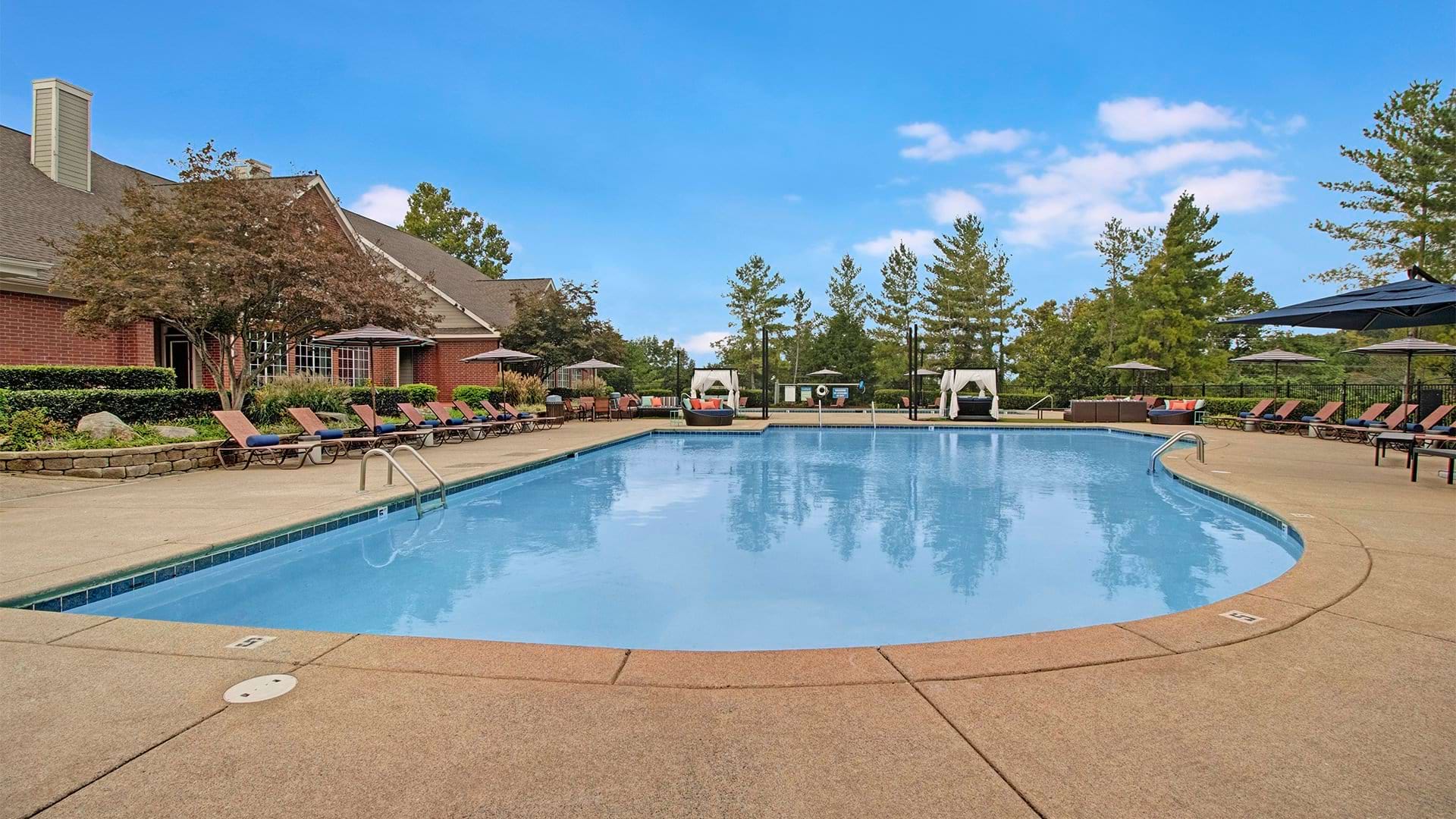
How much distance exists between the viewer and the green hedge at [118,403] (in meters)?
9.24

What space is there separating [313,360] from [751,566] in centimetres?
1729

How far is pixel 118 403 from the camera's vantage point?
10.2 metres

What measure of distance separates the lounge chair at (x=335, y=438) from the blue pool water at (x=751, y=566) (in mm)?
2920

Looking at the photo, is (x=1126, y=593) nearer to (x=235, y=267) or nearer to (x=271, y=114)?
(x=235, y=267)

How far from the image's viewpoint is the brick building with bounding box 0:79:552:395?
11.9 metres

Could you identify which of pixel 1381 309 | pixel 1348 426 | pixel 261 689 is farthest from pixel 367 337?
Answer: pixel 1348 426

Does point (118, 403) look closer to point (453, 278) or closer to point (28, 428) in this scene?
point (28, 428)

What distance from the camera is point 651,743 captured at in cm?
214

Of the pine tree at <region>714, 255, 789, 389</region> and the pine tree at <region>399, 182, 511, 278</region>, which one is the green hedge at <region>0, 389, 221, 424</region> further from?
the pine tree at <region>714, 255, 789, 389</region>

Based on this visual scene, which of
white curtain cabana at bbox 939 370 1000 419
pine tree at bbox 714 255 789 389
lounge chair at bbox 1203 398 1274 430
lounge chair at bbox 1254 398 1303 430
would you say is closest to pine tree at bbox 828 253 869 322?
pine tree at bbox 714 255 789 389

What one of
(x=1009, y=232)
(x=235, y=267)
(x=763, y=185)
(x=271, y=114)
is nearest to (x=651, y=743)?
(x=235, y=267)

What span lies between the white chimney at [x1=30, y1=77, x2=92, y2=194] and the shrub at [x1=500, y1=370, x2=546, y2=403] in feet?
33.3

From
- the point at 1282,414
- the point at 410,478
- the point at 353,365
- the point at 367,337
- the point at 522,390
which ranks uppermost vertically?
the point at 367,337

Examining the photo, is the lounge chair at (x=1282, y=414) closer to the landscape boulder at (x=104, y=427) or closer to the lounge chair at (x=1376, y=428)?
the lounge chair at (x=1376, y=428)
